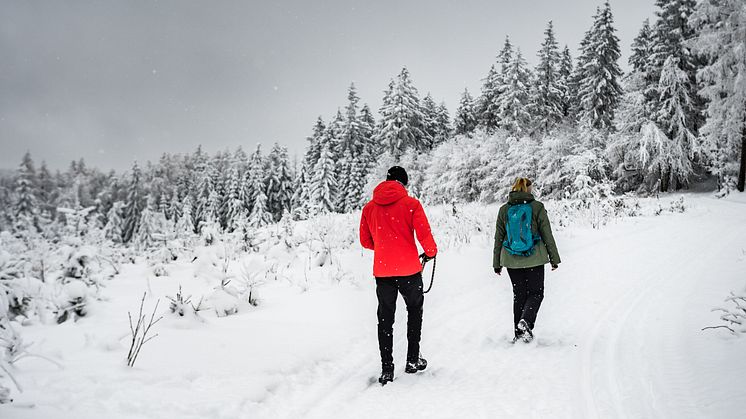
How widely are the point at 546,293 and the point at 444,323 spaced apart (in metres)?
2.50

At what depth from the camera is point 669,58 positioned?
23938mm

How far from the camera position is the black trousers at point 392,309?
3859 millimetres

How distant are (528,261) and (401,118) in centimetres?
3462

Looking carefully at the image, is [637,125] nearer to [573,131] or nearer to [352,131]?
[573,131]

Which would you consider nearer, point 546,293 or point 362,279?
point 546,293

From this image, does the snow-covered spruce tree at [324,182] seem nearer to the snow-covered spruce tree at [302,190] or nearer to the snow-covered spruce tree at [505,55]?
the snow-covered spruce tree at [302,190]

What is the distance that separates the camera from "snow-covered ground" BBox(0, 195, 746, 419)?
3031mm

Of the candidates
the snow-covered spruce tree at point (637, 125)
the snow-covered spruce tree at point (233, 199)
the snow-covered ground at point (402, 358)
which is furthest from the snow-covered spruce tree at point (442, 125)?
the snow-covered ground at point (402, 358)

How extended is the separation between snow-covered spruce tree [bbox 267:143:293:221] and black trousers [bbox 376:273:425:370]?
43380 millimetres

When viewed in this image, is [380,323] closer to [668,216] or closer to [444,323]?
[444,323]

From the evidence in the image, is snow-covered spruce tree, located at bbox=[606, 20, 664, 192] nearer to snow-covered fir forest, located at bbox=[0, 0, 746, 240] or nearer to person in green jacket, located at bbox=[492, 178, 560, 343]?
snow-covered fir forest, located at bbox=[0, 0, 746, 240]

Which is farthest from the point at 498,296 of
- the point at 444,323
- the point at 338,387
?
the point at 338,387

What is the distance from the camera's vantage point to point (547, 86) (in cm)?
2906

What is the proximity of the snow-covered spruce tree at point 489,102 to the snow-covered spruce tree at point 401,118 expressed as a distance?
6521 mm
